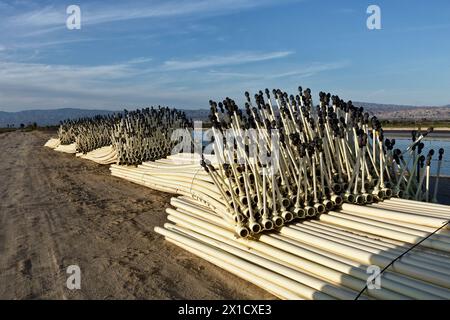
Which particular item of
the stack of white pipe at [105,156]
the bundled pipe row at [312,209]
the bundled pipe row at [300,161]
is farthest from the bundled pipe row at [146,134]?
the bundled pipe row at [300,161]

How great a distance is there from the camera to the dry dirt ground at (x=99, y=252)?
465 cm

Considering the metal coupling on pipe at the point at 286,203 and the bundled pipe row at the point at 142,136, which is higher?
the bundled pipe row at the point at 142,136

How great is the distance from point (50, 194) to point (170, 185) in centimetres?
330

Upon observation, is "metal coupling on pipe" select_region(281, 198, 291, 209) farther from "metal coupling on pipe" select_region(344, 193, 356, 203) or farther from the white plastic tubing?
"metal coupling on pipe" select_region(344, 193, 356, 203)

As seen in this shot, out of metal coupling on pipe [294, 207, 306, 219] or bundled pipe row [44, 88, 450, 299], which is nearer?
bundled pipe row [44, 88, 450, 299]

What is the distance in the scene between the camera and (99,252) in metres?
5.95

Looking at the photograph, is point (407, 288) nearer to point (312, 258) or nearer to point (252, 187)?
point (312, 258)

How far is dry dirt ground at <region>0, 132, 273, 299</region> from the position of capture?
15.3 feet

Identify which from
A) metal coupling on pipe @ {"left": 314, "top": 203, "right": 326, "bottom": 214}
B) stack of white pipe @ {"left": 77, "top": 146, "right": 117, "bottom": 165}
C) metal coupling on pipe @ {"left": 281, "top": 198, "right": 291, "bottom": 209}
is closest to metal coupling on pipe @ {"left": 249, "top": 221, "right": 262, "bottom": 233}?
metal coupling on pipe @ {"left": 281, "top": 198, "right": 291, "bottom": 209}

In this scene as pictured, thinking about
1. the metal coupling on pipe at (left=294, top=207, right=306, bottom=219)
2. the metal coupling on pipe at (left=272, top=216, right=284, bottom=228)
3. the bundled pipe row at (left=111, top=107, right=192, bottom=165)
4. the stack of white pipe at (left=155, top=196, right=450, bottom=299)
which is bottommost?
the stack of white pipe at (left=155, top=196, right=450, bottom=299)

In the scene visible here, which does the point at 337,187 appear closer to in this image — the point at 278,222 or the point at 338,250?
the point at 278,222

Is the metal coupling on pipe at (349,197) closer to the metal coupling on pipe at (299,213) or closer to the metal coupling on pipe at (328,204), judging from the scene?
the metal coupling on pipe at (328,204)

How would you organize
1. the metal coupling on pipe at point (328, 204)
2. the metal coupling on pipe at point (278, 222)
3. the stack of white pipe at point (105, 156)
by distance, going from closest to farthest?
1. the metal coupling on pipe at point (278, 222)
2. the metal coupling on pipe at point (328, 204)
3. the stack of white pipe at point (105, 156)

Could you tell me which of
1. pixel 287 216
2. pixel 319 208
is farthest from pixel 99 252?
pixel 319 208
